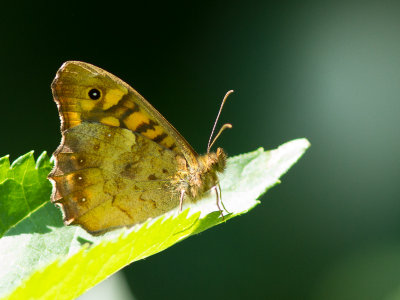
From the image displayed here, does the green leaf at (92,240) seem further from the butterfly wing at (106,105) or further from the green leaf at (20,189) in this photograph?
the butterfly wing at (106,105)

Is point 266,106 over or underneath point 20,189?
underneath

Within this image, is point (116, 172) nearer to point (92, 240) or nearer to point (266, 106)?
point (92, 240)

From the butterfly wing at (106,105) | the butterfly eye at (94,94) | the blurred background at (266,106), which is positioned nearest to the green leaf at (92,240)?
the butterfly wing at (106,105)

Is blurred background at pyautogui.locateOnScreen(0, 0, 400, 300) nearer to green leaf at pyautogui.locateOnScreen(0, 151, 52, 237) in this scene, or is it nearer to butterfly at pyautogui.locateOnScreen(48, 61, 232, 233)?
butterfly at pyautogui.locateOnScreen(48, 61, 232, 233)

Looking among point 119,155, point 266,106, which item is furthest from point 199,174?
point 266,106

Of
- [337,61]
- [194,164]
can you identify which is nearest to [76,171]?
[194,164]

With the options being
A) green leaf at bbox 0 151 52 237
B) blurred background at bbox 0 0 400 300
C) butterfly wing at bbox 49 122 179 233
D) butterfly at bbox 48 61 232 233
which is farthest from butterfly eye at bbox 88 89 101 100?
blurred background at bbox 0 0 400 300

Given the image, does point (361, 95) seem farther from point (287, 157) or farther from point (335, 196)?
point (287, 157)
